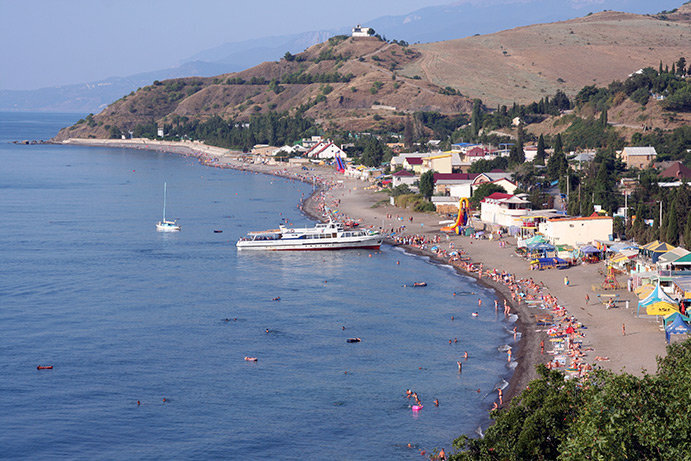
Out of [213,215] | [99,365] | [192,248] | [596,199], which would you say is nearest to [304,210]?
[213,215]

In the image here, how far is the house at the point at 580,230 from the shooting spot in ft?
208

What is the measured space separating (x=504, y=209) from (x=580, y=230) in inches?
452

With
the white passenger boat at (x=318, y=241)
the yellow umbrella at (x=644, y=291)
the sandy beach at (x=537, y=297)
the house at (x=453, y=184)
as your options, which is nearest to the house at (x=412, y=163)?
the house at (x=453, y=184)

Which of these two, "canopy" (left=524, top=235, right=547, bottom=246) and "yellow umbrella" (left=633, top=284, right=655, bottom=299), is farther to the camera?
"canopy" (left=524, top=235, right=547, bottom=246)

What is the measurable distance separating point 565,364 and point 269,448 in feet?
49.0

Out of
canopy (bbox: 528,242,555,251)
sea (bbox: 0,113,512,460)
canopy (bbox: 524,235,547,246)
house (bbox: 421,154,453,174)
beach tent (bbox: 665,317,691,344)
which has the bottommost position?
sea (bbox: 0,113,512,460)

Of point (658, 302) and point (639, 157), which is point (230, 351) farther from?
point (639, 157)

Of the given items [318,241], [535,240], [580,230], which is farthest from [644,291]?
[318,241]

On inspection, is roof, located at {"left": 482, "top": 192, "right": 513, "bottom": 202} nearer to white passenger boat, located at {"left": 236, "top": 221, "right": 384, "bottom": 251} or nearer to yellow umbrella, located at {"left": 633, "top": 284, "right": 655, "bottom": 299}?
white passenger boat, located at {"left": 236, "top": 221, "right": 384, "bottom": 251}

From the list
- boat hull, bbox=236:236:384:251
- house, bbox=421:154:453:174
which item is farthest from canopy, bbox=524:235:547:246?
house, bbox=421:154:453:174

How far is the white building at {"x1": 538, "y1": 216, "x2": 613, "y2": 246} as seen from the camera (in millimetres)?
63344

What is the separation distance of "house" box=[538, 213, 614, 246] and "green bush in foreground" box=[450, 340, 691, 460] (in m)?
37.7

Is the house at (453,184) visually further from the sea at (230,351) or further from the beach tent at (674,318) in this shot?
the beach tent at (674,318)

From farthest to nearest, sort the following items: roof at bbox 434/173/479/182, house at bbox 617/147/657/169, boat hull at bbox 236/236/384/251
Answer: roof at bbox 434/173/479/182 < house at bbox 617/147/657/169 < boat hull at bbox 236/236/384/251
